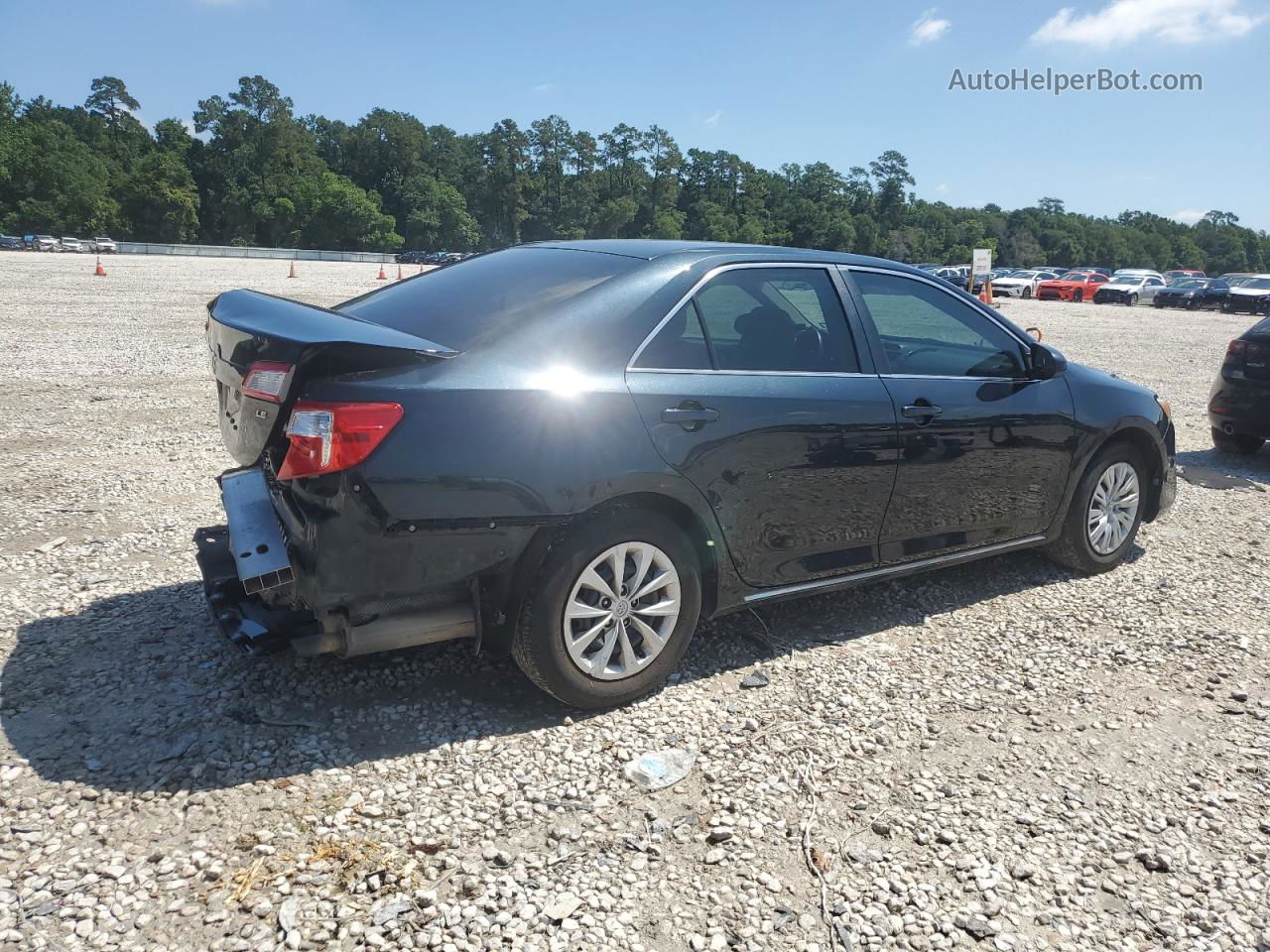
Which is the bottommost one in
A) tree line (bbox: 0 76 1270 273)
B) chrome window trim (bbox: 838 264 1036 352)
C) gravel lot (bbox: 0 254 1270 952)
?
gravel lot (bbox: 0 254 1270 952)

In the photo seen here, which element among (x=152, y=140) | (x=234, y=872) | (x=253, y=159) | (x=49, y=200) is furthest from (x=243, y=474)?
(x=152, y=140)

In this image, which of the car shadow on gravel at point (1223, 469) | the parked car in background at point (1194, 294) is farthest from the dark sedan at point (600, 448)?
the parked car in background at point (1194, 294)

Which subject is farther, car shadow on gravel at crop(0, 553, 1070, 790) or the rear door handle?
the rear door handle

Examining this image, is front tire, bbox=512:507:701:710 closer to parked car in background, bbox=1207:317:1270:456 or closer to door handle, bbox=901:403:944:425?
door handle, bbox=901:403:944:425

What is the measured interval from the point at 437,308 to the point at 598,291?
0.62 metres

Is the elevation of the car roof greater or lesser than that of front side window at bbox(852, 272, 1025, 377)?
greater

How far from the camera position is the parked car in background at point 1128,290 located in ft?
142

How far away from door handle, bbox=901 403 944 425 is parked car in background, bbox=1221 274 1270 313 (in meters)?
40.6

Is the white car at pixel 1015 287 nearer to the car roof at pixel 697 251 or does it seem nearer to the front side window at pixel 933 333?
the front side window at pixel 933 333

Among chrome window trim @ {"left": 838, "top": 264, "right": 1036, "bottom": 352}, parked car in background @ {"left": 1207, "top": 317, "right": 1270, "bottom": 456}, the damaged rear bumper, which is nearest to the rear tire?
parked car in background @ {"left": 1207, "top": 317, "right": 1270, "bottom": 456}

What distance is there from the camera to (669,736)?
3451 mm

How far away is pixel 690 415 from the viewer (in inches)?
138

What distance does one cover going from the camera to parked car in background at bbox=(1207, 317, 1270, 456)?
8070 mm

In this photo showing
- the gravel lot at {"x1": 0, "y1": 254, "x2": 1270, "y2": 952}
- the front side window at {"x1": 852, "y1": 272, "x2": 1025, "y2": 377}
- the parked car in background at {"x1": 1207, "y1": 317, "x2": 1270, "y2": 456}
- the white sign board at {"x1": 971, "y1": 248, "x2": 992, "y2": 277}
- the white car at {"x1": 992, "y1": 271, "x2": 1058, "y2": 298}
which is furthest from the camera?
the white car at {"x1": 992, "y1": 271, "x2": 1058, "y2": 298}
